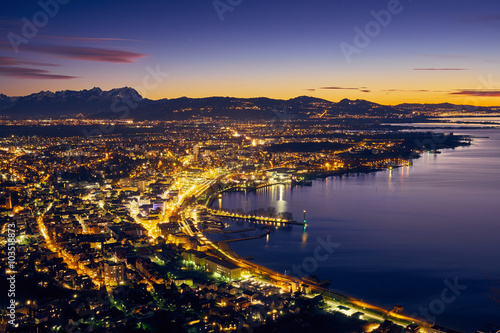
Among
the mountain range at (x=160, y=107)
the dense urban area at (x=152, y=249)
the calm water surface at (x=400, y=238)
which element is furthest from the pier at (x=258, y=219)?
the mountain range at (x=160, y=107)

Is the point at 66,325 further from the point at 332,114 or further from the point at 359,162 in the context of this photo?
the point at 332,114

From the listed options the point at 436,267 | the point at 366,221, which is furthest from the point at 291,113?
the point at 436,267

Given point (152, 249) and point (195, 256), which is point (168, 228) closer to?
point (152, 249)

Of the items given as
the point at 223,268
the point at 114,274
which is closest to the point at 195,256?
the point at 223,268

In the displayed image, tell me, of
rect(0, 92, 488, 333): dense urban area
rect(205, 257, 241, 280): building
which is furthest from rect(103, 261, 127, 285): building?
rect(205, 257, 241, 280): building

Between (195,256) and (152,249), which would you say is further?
(152,249)

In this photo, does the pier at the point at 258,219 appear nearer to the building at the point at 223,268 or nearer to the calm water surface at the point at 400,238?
the calm water surface at the point at 400,238
